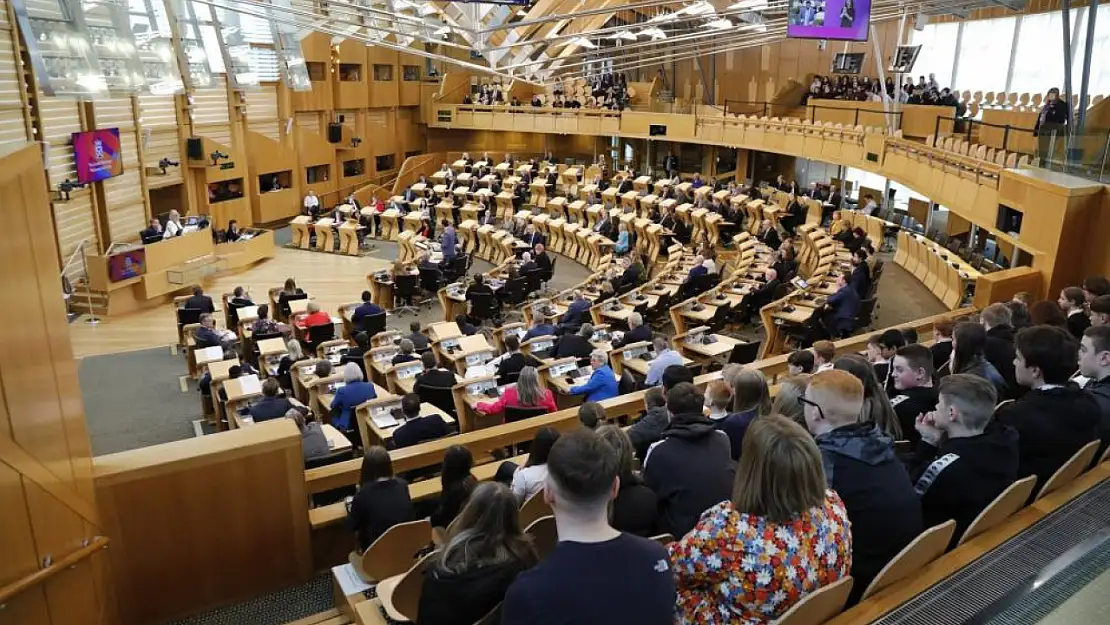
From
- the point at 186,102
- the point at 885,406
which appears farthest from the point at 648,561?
the point at 186,102

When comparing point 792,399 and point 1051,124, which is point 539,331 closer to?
point 792,399

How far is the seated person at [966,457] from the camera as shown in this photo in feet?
10.7

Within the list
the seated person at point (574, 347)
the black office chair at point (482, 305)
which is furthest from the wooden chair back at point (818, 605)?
the black office chair at point (482, 305)

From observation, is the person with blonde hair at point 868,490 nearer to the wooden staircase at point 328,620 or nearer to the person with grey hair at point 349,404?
the wooden staircase at point 328,620

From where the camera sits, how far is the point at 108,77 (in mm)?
13750

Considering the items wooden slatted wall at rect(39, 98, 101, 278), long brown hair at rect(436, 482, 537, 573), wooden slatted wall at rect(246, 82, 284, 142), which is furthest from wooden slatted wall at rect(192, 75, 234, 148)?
long brown hair at rect(436, 482, 537, 573)

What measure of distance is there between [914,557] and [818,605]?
0.61m

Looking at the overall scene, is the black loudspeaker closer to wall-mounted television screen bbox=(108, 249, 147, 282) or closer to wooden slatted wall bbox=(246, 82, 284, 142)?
wooden slatted wall bbox=(246, 82, 284, 142)

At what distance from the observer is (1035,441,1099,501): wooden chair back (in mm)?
3664

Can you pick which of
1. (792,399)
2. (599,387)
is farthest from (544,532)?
(599,387)

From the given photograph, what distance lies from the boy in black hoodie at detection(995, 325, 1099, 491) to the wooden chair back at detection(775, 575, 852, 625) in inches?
65.7

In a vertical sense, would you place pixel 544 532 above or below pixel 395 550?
above

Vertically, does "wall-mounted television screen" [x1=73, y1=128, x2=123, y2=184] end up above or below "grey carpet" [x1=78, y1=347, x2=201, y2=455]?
above

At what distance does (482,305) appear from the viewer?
43.9 ft
